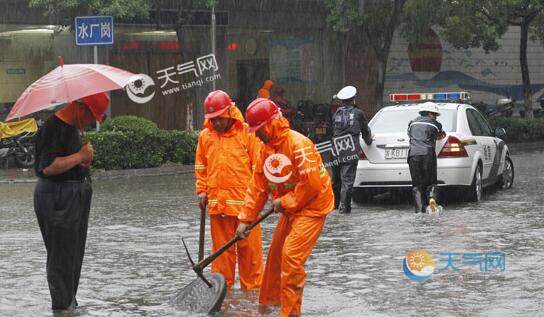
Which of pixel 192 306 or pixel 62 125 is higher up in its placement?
pixel 62 125

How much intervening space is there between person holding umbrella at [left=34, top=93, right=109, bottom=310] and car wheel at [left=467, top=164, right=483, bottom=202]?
8.70 metres

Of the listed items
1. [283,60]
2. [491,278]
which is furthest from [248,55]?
[491,278]

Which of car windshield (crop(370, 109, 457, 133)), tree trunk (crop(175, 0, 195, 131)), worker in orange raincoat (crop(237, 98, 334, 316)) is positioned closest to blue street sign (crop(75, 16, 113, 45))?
tree trunk (crop(175, 0, 195, 131))

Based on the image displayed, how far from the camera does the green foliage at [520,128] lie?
30812 mm

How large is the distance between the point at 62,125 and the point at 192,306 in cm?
163

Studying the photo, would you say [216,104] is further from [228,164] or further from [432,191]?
[432,191]

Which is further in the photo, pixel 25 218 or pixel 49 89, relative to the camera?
pixel 25 218

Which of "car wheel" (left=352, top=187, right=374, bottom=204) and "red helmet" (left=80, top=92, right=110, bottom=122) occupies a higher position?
"red helmet" (left=80, top=92, right=110, bottom=122)

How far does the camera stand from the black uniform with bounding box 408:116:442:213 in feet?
47.5

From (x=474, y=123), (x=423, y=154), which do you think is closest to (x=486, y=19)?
(x=474, y=123)

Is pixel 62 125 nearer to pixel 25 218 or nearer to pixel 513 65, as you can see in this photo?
pixel 25 218

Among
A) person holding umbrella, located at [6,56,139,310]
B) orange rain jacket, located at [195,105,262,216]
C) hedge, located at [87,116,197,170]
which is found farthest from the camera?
hedge, located at [87,116,197,170]

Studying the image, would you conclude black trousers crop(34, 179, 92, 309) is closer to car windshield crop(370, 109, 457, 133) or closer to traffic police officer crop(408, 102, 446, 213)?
traffic police officer crop(408, 102, 446, 213)

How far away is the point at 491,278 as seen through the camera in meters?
9.59
